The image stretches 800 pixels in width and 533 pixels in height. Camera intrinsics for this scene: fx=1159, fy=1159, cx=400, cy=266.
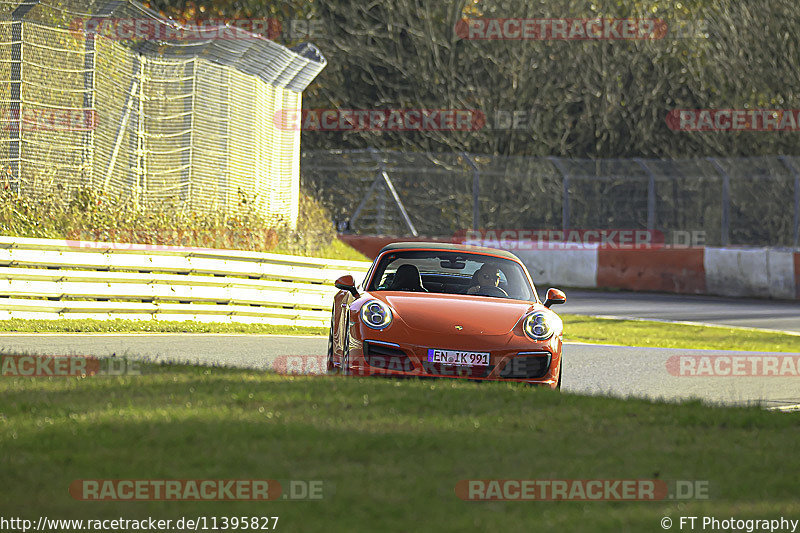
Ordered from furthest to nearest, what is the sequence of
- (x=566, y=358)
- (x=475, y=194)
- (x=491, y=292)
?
1. (x=475, y=194)
2. (x=566, y=358)
3. (x=491, y=292)

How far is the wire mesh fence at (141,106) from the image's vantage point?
636 inches

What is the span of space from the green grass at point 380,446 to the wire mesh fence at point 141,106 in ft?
29.7

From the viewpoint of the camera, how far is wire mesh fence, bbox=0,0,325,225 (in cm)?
1616

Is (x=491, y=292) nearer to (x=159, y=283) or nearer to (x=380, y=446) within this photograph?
(x=380, y=446)

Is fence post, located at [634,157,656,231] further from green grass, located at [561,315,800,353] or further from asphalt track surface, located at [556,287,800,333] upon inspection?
green grass, located at [561,315,800,353]

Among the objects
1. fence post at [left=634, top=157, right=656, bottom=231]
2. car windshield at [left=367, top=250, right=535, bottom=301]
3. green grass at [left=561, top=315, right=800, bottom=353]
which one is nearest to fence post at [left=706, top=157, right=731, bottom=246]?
fence post at [left=634, top=157, right=656, bottom=231]

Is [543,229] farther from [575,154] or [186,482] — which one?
[186,482]

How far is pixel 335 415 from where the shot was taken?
670 cm

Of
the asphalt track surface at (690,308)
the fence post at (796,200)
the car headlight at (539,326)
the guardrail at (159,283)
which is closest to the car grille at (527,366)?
the car headlight at (539,326)

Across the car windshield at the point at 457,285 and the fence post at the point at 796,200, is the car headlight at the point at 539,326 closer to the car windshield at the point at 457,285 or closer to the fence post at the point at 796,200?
the car windshield at the point at 457,285

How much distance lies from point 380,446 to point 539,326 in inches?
123

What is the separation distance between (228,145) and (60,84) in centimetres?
366

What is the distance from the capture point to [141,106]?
17.9m

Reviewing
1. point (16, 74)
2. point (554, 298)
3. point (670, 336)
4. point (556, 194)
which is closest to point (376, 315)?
point (554, 298)
